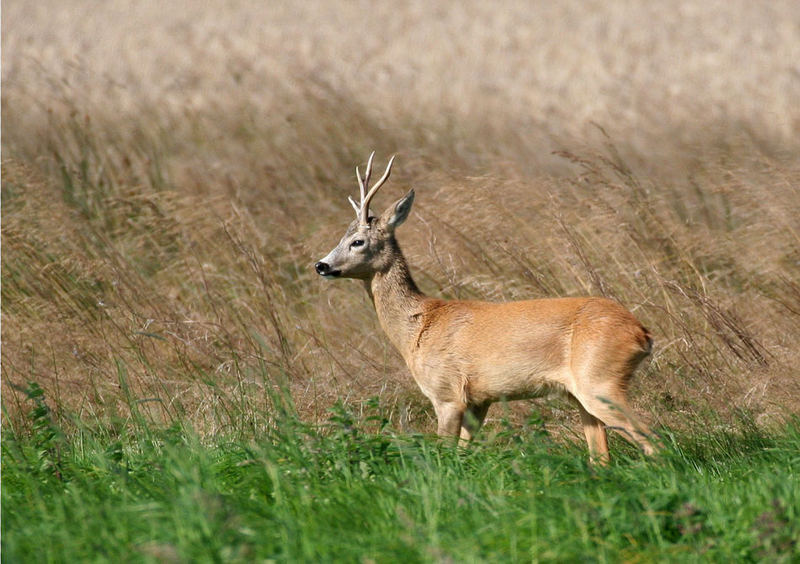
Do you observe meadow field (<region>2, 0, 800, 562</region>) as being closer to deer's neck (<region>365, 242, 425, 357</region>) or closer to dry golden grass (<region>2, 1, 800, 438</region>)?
dry golden grass (<region>2, 1, 800, 438</region>)

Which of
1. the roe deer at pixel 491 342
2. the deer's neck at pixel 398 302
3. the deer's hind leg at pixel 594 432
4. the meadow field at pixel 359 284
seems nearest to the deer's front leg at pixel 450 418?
the roe deer at pixel 491 342

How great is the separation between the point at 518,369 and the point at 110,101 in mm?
7449

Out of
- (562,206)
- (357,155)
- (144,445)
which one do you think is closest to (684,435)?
(144,445)

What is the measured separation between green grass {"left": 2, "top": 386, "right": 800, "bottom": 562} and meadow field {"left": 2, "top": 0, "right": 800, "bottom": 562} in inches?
0.6

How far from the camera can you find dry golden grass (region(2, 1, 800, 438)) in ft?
22.8

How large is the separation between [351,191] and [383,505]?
6.54m

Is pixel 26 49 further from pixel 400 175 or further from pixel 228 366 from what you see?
pixel 228 366

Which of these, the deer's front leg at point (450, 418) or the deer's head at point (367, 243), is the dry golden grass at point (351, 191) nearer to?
the deer's front leg at point (450, 418)

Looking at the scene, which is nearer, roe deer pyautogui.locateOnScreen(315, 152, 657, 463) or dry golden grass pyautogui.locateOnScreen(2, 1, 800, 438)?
roe deer pyautogui.locateOnScreen(315, 152, 657, 463)

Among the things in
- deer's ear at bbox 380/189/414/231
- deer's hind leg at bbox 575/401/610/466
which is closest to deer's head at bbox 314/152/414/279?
deer's ear at bbox 380/189/414/231

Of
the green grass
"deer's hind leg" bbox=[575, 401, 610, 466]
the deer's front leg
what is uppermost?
the green grass

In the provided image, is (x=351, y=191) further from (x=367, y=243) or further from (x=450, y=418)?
(x=450, y=418)

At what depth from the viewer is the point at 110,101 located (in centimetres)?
1178

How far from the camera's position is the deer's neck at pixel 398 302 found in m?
6.25
